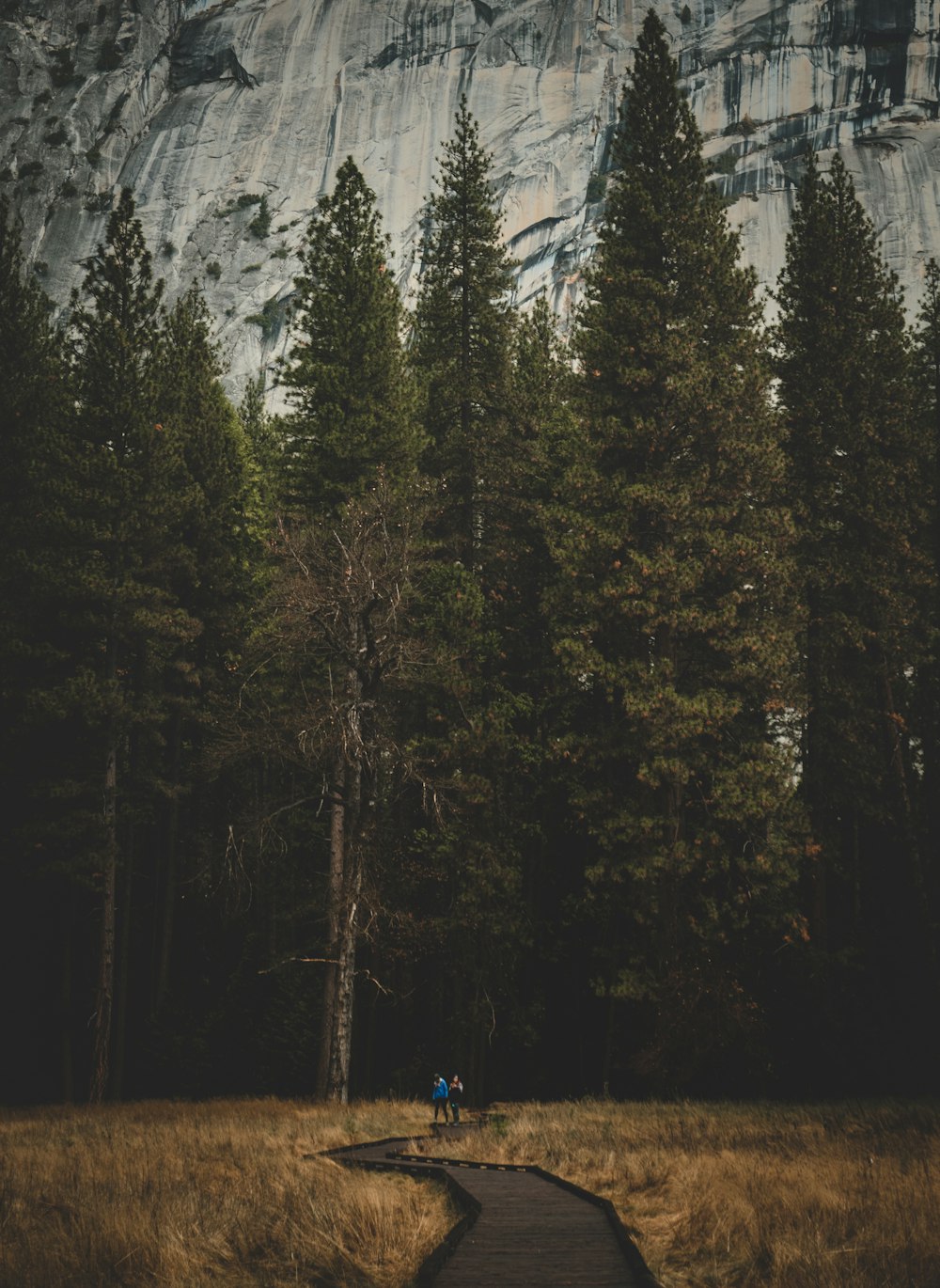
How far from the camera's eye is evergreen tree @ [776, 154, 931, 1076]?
22.0 m

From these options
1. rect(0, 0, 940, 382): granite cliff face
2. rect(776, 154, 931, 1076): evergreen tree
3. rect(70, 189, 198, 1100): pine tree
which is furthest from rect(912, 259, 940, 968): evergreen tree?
rect(0, 0, 940, 382): granite cliff face

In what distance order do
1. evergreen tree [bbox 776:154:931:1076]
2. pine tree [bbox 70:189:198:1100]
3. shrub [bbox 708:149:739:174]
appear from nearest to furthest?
evergreen tree [bbox 776:154:931:1076], pine tree [bbox 70:189:198:1100], shrub [bbox 708:149:739:174]

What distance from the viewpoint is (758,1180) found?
1027cm

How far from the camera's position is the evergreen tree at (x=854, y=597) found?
22047 millimetres

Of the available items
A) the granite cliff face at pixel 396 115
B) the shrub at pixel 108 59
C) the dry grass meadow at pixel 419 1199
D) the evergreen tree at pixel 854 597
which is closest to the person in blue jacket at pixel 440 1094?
the dry grass meadow at pixel 419 1199

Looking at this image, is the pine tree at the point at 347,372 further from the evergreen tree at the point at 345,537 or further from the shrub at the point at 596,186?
the shrub at the point at 596,186

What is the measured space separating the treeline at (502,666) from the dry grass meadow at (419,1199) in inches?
171

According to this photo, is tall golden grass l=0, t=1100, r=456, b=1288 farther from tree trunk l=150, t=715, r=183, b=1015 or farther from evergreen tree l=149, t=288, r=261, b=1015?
evergreen tree l=149, t=288, r=261, b=1015

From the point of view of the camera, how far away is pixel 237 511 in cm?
2991

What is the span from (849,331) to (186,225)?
387ft

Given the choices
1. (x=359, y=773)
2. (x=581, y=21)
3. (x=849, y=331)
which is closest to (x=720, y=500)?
(x=849, y=331)

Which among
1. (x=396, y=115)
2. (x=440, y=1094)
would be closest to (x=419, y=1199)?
(x=440, y=1094)

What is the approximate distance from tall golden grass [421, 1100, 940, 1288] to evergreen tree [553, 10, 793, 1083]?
10.7 feet

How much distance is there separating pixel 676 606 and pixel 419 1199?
12698mm
